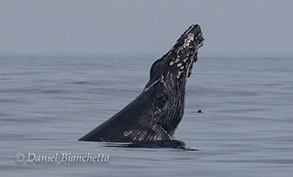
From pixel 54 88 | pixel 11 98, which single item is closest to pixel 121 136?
pixel 11 98

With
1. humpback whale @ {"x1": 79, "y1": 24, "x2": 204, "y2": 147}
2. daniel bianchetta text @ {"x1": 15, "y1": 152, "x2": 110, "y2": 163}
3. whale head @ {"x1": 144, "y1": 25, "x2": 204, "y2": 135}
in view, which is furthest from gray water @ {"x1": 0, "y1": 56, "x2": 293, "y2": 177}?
whale head @ {"x1": 144, "y1": 25, "x2": 204, "y2": 135}

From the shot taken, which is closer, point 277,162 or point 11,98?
point 277,162

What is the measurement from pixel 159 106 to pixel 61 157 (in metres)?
2.34

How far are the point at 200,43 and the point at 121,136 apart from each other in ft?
7.62

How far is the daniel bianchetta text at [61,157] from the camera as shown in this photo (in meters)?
11.8

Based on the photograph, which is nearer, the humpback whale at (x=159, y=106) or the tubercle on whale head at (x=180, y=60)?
the humpback whale at (x=159, y=106)

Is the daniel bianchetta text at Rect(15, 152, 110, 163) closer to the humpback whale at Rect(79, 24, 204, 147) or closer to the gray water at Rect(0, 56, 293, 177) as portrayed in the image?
the gray water at Rect(0, 56, 293, 177)

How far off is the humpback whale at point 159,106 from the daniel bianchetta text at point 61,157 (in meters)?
1.10

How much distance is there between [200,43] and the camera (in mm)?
14688

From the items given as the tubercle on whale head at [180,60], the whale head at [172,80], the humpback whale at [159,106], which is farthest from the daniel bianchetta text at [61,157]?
the tubercle on whale head at [180,60]

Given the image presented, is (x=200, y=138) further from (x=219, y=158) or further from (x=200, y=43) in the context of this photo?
(x=219, y=158)

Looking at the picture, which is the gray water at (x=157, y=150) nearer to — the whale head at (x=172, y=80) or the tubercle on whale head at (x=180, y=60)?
the whale head at (x=172, y=80)

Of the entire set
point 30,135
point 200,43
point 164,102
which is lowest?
point 30,135

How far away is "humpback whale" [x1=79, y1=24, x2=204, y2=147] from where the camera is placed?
44.2 feet
